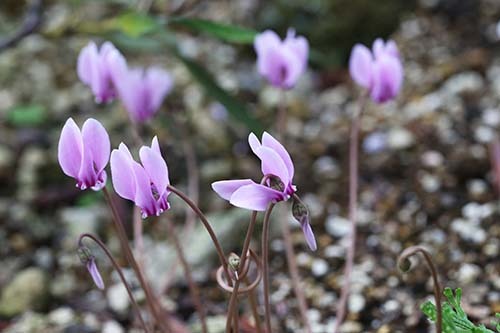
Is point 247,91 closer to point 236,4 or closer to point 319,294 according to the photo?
point 236,4

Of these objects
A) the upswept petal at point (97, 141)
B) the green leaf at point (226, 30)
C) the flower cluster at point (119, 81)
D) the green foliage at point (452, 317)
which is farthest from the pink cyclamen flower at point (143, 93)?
the green foliage at point (452, 317)

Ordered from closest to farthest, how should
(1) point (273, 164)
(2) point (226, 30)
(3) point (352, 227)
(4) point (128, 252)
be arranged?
(1) point (273, 164)
(4) point (128, 252)
(3) point (352, 227)
(2) point (226, 30)

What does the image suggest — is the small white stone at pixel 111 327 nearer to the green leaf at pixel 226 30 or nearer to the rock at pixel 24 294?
the rock at pixel 24 294

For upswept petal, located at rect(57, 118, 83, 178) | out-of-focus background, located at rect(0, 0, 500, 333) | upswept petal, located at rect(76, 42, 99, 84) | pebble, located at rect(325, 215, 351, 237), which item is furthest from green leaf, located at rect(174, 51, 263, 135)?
upswept petal, located at rect(57, 118, 83, 178)

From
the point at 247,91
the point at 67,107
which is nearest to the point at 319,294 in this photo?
the point at 247,91

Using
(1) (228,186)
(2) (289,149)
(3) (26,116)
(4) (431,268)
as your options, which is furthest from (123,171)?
(3) (26,116)

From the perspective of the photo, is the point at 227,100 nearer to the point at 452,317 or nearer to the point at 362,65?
the point at 362,65
